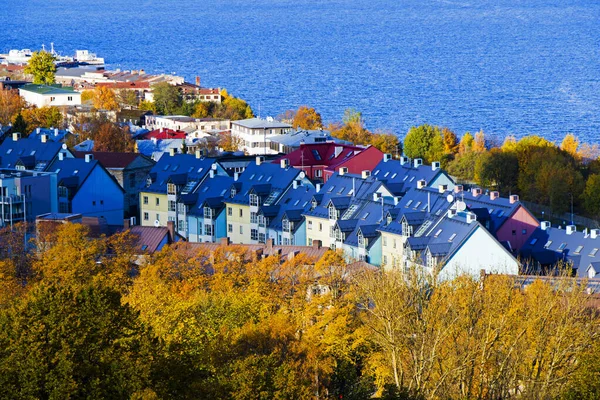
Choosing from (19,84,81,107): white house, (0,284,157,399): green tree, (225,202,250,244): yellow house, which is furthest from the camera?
(19,84,81,107): white house

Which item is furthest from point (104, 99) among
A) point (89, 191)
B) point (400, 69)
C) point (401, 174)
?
point (400, 69)

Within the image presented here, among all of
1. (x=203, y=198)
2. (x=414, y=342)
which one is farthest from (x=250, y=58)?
(x=414, y=342)

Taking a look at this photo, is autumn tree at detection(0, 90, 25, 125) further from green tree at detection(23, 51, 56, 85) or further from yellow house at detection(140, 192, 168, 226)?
yellow house at detection(140, 192, 168, 226)

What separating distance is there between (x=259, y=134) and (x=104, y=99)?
18473 millimetres

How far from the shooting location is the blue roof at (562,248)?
42.0 meters

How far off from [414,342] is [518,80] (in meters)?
102

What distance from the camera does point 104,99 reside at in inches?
3516

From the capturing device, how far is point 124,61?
497ft

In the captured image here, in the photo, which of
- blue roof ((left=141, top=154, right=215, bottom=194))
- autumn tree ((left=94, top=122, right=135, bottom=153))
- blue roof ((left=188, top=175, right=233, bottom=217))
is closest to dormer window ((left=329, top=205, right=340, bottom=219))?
blue roof ((left=188, top=175, right=233, bottom=217))

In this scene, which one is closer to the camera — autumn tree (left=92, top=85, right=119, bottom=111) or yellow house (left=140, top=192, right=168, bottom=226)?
yellow house (left=140, top=192, right=168, bottom=226)

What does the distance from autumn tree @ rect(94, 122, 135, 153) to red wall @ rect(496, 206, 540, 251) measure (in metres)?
27.4

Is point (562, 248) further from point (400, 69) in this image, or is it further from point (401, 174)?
point (400, 69)

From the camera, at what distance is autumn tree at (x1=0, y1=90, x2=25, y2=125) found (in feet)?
247

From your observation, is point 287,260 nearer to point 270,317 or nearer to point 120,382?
point 270,317
